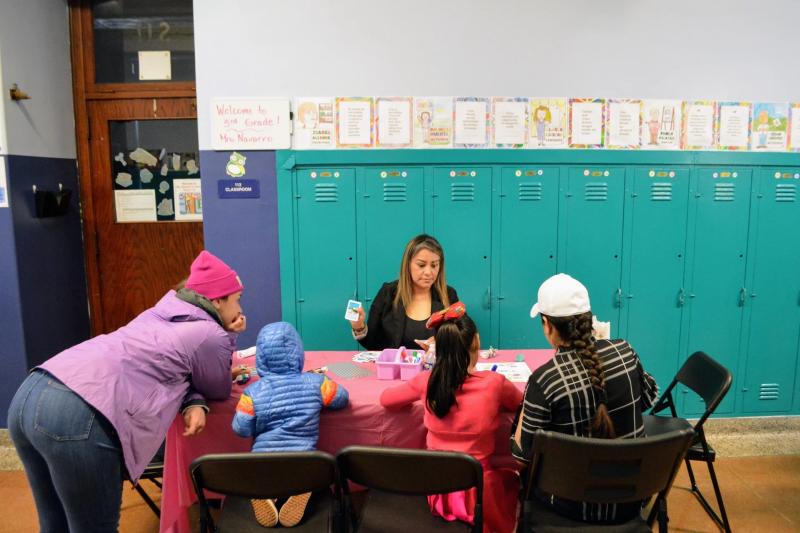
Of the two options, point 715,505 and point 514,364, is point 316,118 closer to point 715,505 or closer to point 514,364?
point 514,364

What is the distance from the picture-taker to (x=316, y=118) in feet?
12.9

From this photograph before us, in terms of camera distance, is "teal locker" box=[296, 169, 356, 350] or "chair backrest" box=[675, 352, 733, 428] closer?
"chair backrest" box=[675, 352, 733, 428]

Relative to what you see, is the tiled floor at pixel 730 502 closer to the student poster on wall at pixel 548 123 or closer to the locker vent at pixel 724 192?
the locker vent at pixel 724 192

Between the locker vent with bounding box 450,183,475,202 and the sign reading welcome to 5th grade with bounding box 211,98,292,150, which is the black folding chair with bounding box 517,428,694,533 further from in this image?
the sign reading welcome to 5th grade with bounding box 211,98,292,150

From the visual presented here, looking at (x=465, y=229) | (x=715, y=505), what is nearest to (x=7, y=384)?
(x=465, y=229)

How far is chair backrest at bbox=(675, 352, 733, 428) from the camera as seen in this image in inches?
102

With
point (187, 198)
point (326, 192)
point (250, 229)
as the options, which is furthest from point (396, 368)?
point (187, 198)

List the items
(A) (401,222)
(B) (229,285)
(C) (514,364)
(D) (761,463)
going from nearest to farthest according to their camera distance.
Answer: (B) (229,285) → (C) (514,364) → (D) (761,463) → (A) (401,222)

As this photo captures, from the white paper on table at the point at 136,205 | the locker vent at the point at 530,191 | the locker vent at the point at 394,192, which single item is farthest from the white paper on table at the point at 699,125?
the white paper on table at the point at 136,205

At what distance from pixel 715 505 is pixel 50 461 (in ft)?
11.3

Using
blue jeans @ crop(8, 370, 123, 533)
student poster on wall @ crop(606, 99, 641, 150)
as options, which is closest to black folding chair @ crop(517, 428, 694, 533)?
blue jeans @ crop(8, 370, 123, 533)

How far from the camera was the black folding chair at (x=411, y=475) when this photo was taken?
180 centimetres

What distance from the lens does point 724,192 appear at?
4078mm

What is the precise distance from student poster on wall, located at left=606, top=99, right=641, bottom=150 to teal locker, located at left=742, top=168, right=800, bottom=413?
1.02m
